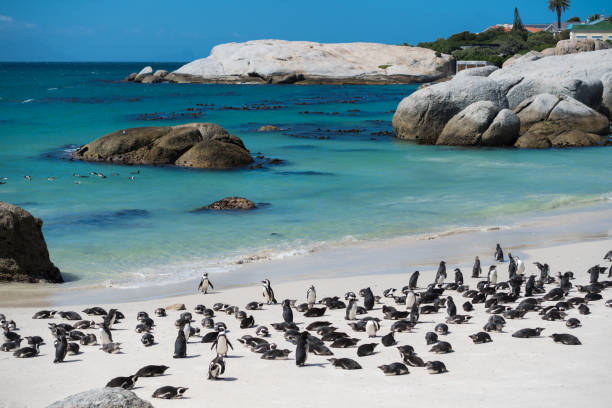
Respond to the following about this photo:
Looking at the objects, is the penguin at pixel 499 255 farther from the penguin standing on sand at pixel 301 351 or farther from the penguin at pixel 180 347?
the penguin at pixel 180 347

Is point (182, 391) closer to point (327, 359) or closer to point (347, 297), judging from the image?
point (327, 359)

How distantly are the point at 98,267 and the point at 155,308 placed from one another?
3.58 metres

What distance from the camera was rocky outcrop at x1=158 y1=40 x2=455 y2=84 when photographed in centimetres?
10238

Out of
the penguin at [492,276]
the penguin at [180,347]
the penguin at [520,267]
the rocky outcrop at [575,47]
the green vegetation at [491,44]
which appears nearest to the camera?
the penguin at [180,347]

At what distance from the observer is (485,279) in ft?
43.1

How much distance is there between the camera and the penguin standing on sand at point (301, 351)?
852 cm

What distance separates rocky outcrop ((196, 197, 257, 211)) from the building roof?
89.9 meters

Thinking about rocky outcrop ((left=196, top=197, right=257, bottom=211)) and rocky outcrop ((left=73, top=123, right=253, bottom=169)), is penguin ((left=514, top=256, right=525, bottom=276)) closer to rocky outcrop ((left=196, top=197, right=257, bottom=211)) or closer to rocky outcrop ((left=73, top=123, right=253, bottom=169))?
rocky outcrop ((left=196, top=197, right=257, bottom=211))

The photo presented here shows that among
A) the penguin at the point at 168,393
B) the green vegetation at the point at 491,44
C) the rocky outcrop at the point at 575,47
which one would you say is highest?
the green vegetation at the point at 491,44

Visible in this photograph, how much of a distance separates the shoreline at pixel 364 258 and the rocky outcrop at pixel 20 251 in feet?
0.86

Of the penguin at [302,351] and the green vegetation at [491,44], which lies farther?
the green vegetation at [491,44]

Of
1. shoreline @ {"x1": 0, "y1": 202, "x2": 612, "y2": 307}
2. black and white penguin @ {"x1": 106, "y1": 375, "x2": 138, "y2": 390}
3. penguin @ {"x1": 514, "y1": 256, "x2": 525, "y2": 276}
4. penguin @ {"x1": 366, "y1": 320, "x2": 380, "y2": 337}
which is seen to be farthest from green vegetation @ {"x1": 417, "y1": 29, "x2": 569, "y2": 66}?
black and white penguin @ {"x1": 106, "y1": 375, "x2": 138, "y2": 390}

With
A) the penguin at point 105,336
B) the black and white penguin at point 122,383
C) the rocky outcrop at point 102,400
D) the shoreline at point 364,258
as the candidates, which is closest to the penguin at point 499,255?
the shoreline at point 364,258

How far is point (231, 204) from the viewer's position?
20188 millimetres
